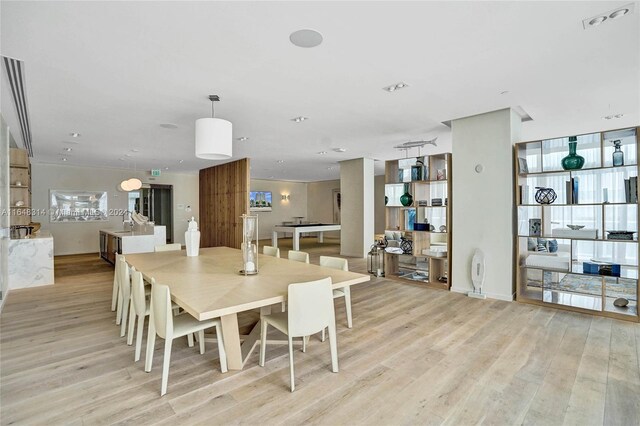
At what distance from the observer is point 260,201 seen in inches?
516

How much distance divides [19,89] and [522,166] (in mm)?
6398

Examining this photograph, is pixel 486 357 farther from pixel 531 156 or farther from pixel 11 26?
pixel 11 26

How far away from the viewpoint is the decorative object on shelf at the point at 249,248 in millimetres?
2912

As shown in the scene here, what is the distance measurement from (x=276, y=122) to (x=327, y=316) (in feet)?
11.3

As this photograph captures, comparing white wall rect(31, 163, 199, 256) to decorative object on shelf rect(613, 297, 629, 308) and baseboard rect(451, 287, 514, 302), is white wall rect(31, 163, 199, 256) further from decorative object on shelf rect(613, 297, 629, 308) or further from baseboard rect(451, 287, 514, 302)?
decorative object on shelf rect(613, 297, 629, 308)

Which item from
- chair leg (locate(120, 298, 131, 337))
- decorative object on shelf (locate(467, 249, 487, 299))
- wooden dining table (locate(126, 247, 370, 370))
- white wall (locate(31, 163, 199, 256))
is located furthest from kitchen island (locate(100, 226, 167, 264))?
decorative object on shelf (locate(467, 249, 487, 299))

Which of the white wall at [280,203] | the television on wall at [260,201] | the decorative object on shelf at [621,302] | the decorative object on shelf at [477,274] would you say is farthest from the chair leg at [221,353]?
the television on wall at [260,201]

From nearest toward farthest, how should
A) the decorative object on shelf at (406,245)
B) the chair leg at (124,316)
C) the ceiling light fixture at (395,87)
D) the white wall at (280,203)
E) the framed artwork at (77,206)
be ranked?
the chair leg at (124,316) < the ceiling light fixture at (395,87) < the decorative object on shelf at (406,245) < the framed artwork at (77,206) < the white wall at (280,203)

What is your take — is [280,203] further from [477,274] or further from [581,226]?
[581,226]

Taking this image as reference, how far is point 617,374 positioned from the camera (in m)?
2.46

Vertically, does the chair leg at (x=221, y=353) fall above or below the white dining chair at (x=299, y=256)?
below

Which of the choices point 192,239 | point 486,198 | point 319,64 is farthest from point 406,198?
point 192,239

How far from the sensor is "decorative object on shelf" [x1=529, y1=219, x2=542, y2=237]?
4.32 m

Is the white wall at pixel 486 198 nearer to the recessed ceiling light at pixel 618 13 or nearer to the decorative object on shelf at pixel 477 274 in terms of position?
the decorative object on shelf at pixel 477 274
